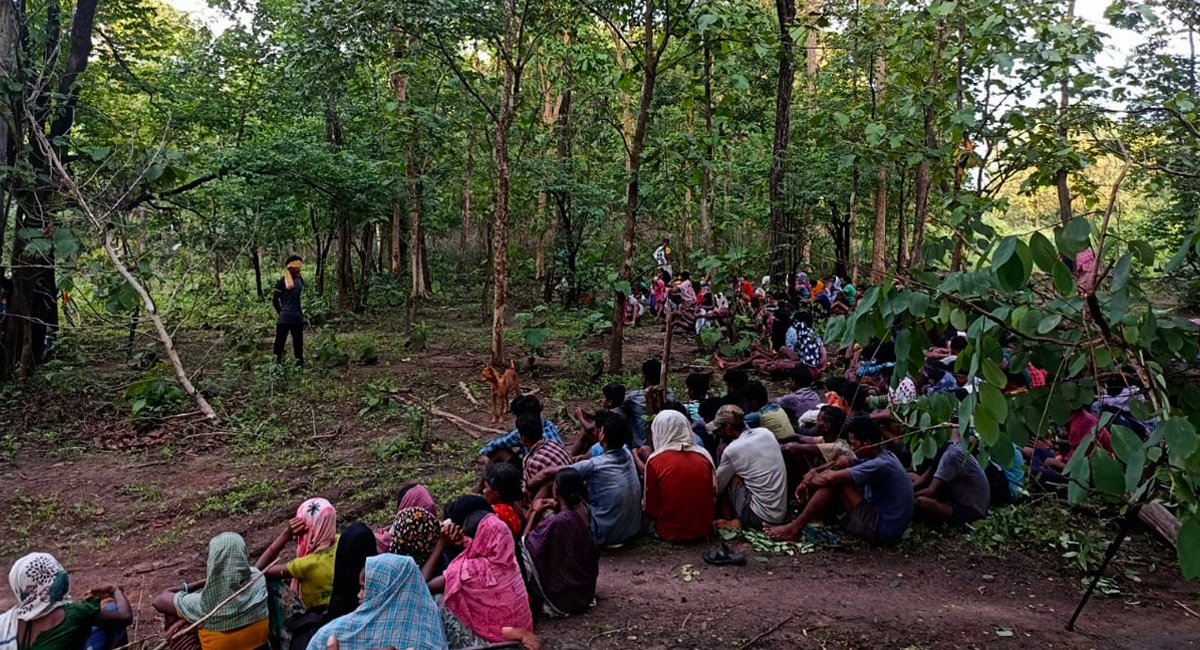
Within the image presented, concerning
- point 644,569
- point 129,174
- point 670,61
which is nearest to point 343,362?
point 129,174

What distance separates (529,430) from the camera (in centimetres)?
579

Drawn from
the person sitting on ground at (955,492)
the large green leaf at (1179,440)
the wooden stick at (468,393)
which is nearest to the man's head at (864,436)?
the person sitting on ground at (955,492)

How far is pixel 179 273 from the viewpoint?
9.50 m

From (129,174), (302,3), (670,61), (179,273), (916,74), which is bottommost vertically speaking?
(179,273)

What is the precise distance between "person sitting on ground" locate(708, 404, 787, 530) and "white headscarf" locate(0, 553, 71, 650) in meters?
4.20

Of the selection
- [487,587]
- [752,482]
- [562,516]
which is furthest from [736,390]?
[487,587]

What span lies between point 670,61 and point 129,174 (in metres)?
6.52

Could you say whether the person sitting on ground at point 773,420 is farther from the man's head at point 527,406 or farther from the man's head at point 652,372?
the man's head at point 527,406

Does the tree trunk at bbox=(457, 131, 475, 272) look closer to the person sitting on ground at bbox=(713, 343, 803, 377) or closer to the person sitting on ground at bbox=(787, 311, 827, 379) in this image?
the person sitting on ground at bbox=(713, 343, 803, 377)

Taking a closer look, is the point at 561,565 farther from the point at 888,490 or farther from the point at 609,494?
the point at 888,490

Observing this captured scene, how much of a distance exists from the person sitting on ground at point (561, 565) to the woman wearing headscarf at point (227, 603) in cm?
146

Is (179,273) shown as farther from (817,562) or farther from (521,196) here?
(817,562)

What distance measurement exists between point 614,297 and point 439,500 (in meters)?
5.30

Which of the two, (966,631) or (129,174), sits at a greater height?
(129,174)
